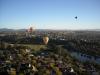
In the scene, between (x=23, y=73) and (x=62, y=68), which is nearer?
(x=23, y=73)

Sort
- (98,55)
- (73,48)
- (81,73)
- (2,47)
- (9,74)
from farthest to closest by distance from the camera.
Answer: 1. (73,48)
2. (2,47)
3. (98,55)
4. (81,73)
5. (9,74)

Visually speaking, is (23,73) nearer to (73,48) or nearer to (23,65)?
(23,65)

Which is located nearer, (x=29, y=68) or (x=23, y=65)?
(x=29, y=68)

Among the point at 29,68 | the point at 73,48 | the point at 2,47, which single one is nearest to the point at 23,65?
the point at 29,68

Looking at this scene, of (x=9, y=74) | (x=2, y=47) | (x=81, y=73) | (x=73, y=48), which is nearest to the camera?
(x=9, y=74)

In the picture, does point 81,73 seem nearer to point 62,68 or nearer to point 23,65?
point 62,68

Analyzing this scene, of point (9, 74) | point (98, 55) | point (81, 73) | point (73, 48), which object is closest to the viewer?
point (9, 74)

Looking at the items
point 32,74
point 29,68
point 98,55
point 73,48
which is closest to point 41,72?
point 32,74

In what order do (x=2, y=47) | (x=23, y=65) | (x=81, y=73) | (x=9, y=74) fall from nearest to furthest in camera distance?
1. (x=9, y=74)
2. (x=81, y=73)
3. (x=23, y=65)
4. (x=2, y=47)
